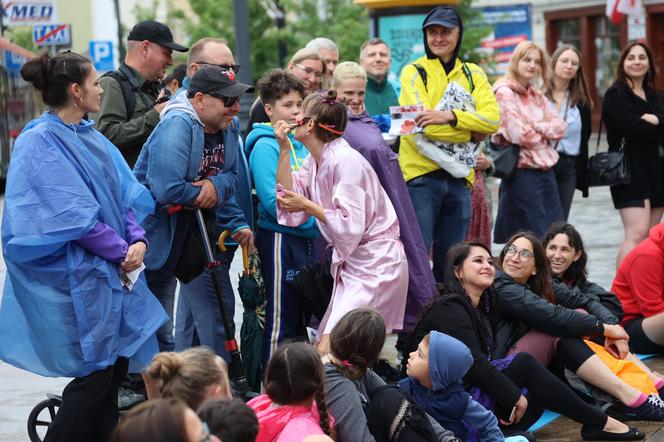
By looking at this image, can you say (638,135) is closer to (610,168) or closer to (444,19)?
(610,168)

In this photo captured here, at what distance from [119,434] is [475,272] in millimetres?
3417

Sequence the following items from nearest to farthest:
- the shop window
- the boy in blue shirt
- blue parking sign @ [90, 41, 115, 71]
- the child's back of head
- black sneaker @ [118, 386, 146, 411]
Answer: the child's back of head
black sneaker @ [118, 386, 146, 411]
the boy in blue shirt
blue parking sign @ [90, 41, 115, 71]
the shop window

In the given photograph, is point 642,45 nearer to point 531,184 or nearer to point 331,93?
point 531,184

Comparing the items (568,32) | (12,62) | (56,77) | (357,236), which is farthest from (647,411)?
(568,32)

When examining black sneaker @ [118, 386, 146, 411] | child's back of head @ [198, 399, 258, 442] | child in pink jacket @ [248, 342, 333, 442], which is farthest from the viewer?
black sneaker @ [118, 386, 146, 411]

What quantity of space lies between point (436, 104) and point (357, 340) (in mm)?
2990

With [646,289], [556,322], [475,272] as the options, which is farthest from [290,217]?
[646,289]

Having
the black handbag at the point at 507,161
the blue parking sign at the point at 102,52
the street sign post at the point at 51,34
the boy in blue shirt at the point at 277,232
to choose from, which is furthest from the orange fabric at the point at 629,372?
the street sign post at the point at 51,34

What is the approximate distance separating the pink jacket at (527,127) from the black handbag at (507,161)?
4 centimetres

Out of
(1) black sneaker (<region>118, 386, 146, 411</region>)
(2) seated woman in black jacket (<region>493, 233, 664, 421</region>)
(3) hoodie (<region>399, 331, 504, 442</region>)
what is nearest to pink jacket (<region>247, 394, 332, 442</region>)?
(3) hoodie (<region>399, 331, 504, 442</region>)

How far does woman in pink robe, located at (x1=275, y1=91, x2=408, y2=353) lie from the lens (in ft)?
19.8

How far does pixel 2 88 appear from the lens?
2283cm

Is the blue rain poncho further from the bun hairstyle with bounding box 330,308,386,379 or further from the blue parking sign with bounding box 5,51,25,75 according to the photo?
the blue parking sign with bounding box 5,51,25,75

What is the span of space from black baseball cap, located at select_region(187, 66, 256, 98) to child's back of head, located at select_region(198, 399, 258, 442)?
2.38m
